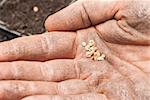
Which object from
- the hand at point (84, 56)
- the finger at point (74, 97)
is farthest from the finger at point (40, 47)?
the finger at point (74, 97)

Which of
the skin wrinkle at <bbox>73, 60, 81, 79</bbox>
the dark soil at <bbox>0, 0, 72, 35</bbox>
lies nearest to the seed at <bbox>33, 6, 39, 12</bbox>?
the dark soil at <bbox>0, 0, 72, 35</bbox>

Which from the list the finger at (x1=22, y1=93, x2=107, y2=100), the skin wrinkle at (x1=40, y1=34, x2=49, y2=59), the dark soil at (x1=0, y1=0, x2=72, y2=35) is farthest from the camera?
the dark soil at (x1=0, y1=0, x2=72, y2=35)

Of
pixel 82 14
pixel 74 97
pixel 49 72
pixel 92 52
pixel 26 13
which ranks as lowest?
pixel 74 97

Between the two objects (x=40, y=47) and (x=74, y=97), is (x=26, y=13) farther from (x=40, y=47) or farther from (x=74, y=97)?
(x=74, y=97)

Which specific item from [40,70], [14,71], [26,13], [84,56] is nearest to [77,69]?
[84,56]

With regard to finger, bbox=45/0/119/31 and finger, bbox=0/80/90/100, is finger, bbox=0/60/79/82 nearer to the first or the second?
finger, bbox=0/80/90/100

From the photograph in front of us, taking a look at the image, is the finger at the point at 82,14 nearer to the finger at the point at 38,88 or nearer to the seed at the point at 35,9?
the finger at the point at 38,88

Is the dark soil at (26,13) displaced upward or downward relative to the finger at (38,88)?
upward
